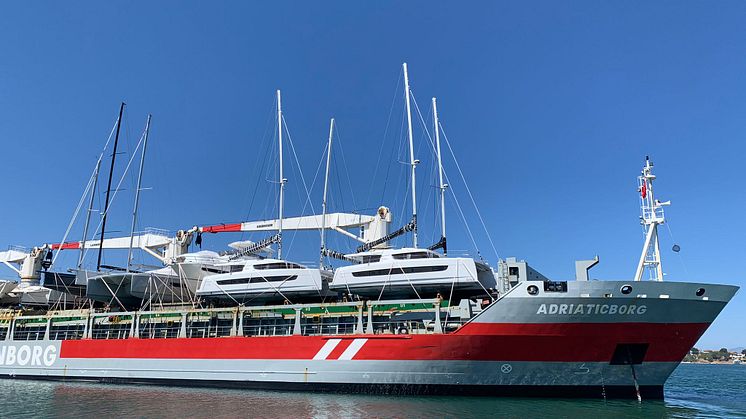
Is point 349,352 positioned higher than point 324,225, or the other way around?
point 324,225

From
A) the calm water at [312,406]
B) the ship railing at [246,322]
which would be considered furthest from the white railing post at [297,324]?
the calm water at [312,406]

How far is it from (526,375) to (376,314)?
699 cm

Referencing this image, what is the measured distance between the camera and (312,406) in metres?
19.1

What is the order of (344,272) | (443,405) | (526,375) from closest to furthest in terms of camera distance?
(443,405) → (526,375) → (344,272)

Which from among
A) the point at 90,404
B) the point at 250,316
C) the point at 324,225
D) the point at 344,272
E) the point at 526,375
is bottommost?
the point at 90,404

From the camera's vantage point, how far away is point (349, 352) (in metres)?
22.1

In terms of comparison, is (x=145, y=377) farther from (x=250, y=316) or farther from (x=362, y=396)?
(x=362, y=396)

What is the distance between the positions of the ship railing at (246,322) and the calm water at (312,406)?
3547mm

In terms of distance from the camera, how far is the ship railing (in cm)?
2327

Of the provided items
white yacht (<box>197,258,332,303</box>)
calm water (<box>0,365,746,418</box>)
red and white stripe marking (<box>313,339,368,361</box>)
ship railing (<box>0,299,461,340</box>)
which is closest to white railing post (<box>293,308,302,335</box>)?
ship railing (<box>0,299,461,340</box>)

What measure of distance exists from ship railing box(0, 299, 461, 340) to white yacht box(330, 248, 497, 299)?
3.03 feet

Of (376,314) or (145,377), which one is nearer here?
(376,314)

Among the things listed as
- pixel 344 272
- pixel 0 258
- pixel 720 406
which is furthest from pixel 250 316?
pixel 0 258

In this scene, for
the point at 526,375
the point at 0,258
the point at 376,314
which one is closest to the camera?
→ the point at 526,375
